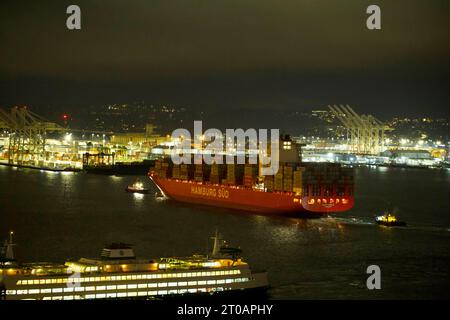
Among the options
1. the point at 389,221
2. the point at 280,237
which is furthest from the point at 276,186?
the point at 280,237

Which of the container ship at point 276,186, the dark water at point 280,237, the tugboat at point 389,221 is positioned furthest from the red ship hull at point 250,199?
the tugboat at point 389,221

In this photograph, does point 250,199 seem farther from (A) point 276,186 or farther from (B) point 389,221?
(B) point 389,221

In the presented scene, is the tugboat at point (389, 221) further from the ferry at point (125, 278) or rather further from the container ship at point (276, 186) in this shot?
the ferry at point (125, 278)

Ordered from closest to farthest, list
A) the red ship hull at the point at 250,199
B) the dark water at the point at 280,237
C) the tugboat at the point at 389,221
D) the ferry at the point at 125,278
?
the ferry at the point at 125,278
the dark water at the point at 280,237
the tugboat at the point at 389,221
the red ship hull at the point at 250,199

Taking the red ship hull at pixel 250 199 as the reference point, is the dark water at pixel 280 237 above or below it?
below

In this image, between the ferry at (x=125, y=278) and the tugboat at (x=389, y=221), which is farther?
the tugboat at (x=389, y=221)

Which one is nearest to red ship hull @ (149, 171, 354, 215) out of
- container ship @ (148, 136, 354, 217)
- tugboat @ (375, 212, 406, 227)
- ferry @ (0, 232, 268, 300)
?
container ship @ (148, 136, 354, 217)

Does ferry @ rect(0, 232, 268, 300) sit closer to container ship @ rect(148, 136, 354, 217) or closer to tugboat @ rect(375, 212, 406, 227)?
tugboat @ rect(375, 212, 406, 227)
